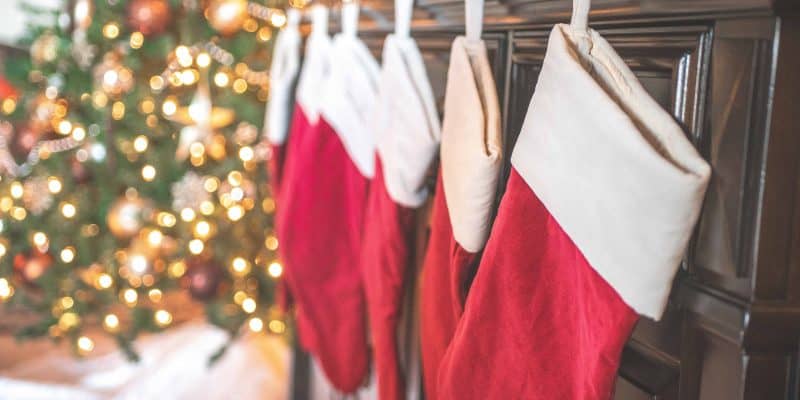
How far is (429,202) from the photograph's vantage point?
1.38 m

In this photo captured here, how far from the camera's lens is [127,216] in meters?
2.47

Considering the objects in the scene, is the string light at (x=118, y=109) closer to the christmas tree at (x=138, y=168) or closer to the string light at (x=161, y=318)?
the christmas tree at (x=138, y=168)

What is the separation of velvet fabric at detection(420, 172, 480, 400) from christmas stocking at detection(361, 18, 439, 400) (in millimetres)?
97

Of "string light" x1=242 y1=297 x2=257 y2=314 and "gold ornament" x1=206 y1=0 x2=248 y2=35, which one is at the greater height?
"gold ornament" x1=206 y1=0 x2=248 y2=35

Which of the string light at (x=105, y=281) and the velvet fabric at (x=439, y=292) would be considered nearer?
the velvet fabric at (x=439, y=292)

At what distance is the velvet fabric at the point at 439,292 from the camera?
1.10 m

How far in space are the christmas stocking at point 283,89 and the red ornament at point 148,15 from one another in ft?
1.86

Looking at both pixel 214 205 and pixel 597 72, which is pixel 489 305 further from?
pixel 214 205

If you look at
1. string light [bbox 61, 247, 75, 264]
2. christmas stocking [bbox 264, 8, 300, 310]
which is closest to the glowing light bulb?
string light [bbox 61, 247, 75, 264]

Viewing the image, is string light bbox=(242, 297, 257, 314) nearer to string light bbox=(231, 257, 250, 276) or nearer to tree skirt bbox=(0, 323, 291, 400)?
string light bbox=(231, 257, 250, 276)

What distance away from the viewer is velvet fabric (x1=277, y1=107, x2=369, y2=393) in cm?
164

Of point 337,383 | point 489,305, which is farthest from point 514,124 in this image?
point 337,383

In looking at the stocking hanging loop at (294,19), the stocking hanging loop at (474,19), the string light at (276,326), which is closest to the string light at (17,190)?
the string light at (276,326)

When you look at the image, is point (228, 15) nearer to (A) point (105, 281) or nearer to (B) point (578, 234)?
(A) point (105, 281)
